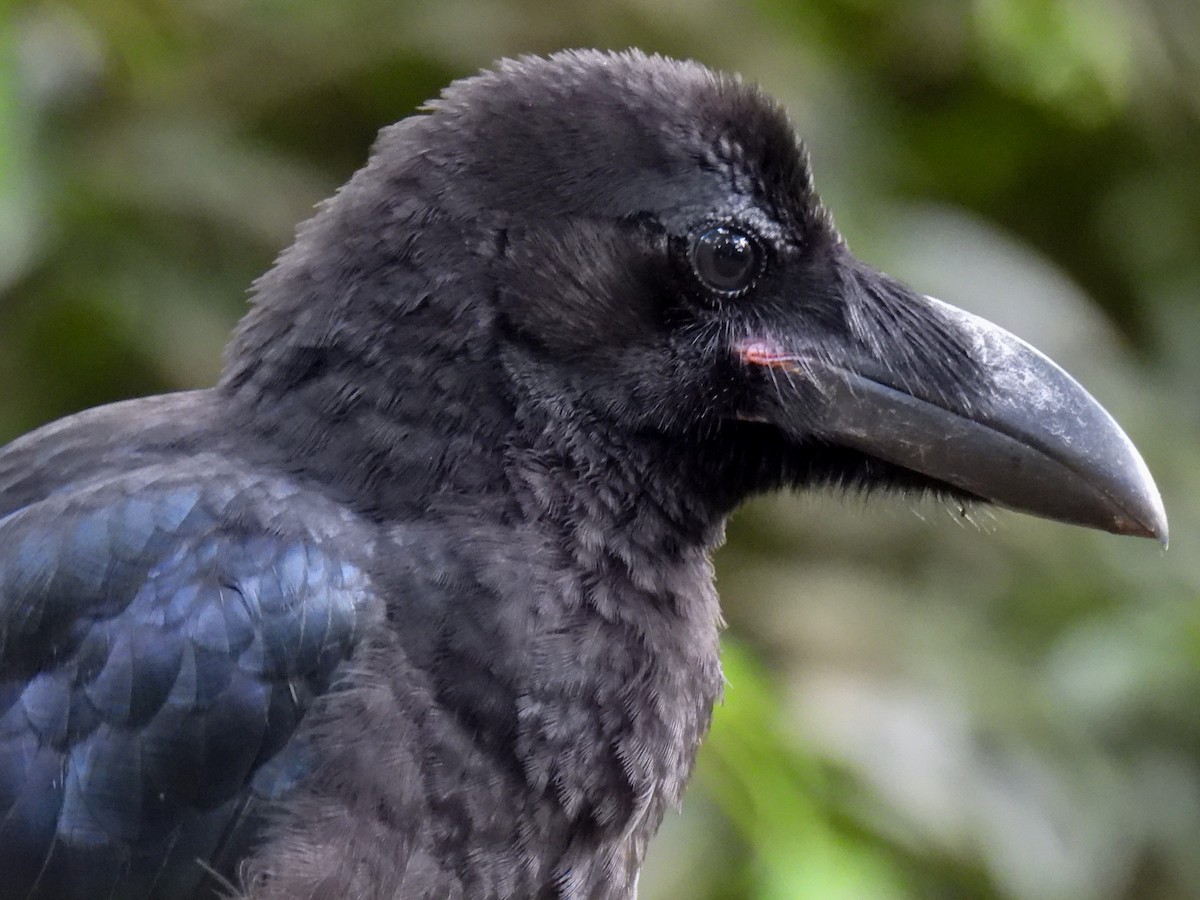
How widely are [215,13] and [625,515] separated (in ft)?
7.39

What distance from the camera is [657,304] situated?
6.48 feet

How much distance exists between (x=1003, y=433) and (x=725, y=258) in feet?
1.35

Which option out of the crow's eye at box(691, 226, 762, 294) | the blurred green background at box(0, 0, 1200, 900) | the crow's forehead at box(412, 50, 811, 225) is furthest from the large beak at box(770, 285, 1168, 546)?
the blurred green background at box(0, 0, 1200, 900)

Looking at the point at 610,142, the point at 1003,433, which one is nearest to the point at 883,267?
the point at 1003,433

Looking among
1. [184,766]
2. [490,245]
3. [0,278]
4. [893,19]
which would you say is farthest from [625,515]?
[893,19]

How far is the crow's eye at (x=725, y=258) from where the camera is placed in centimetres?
196

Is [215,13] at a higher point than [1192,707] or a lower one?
higher

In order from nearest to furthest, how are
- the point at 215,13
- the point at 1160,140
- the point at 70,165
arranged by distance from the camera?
the point at 70,165 < the point at 215,13 < the point at 1160,140

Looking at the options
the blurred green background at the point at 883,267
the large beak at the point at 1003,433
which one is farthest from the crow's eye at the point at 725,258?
the blurred green background at the point at 883,267

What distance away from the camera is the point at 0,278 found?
9.82ft

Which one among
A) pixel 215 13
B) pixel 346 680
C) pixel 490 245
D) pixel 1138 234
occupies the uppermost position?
pixel 1138 234

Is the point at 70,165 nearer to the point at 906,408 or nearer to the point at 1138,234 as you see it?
the point at 906,408

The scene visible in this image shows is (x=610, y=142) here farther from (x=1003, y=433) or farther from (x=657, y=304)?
(x=1003, y=433)

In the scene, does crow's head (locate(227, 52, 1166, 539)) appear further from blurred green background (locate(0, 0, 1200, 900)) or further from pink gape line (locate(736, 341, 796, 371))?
blurred green background (locate(0, 0, 1200, 900))
